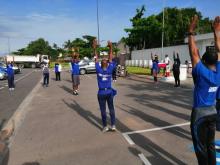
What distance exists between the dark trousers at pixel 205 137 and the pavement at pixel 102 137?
1.18 metres

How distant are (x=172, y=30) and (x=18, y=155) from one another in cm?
5281

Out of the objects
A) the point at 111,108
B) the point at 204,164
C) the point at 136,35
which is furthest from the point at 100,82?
the point at 136,35

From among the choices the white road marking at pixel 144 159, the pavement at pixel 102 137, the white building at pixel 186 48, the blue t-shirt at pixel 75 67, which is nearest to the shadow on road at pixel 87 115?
the pavement at pixel 102 137

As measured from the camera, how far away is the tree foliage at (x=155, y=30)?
53.8 meters

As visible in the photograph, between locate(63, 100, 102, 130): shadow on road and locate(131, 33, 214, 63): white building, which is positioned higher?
locate(131, 33, 214, 63): white building

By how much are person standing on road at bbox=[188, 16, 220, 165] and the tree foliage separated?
161 ft

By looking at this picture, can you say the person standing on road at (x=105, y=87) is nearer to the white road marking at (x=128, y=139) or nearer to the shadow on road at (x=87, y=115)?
the white road marking at (x=128, y=139)

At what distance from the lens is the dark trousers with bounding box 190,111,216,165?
14.6 feet

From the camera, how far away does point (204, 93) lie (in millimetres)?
4434

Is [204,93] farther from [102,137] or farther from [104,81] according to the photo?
[104,81]

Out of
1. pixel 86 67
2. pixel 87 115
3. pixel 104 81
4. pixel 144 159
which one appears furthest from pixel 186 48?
pixel 144 159

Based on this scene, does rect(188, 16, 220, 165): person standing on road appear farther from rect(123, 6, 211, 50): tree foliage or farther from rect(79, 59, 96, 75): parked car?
rect(123, 6, 211, 50): tree foliage

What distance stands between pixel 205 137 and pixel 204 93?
0.59m

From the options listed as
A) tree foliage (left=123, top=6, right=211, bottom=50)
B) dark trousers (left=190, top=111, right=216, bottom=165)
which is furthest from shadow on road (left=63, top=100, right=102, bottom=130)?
tree foliage (left=123, top=6, right=211, bottom=50)
